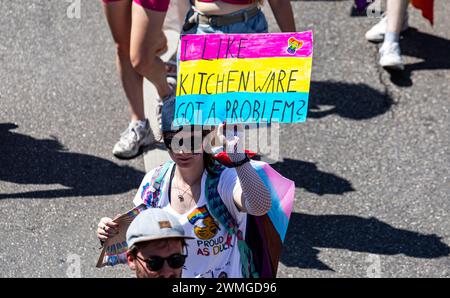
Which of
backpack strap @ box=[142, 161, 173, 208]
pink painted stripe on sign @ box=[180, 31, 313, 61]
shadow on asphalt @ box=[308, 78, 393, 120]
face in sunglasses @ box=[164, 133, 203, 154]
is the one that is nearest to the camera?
face in sunglasses @ box=[164, 133, 203, 154]

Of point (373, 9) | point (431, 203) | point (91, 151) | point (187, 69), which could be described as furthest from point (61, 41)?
point (187, 69)

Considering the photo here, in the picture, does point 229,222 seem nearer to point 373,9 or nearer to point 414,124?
point 414,124

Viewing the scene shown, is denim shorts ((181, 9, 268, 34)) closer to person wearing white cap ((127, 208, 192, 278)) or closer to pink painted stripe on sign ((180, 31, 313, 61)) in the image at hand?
pink painted stripe on sign ((180, 31, 313, 61))

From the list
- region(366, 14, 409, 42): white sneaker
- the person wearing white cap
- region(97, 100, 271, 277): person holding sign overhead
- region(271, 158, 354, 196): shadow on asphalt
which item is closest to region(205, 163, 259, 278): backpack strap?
region(97, 100, 271, 277): person holding sign overhead

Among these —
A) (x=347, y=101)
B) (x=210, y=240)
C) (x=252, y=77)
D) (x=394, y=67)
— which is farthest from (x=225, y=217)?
(x=394, y=67)

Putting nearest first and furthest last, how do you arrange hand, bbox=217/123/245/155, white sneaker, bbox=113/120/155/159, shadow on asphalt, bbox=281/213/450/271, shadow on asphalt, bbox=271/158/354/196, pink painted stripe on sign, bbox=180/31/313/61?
hand, bbox=217/123/245/155, pink painted stripe on sign, bbox=180/31/313/61, shadow on asphalt, bbox=281/213/450/271, shadow on asphalt, bbox=271/158/354/196, white sneaker, bbox=113/120/155/159

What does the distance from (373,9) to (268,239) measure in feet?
13.4

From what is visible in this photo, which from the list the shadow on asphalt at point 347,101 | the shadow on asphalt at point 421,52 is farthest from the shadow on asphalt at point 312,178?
the shadow on asphalt at point 421,52

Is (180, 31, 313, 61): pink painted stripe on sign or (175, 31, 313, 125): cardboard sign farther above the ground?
(180, 31, 313, 61): pink painted stripe on sign

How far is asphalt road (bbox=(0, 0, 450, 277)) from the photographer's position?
6.04 metres

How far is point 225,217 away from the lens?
4.31 m

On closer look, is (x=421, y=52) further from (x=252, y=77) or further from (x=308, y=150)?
(x=252, y=77)

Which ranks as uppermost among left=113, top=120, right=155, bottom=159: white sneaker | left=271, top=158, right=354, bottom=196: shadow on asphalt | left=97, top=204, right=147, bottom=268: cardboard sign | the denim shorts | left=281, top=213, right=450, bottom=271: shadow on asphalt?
the denim shorts

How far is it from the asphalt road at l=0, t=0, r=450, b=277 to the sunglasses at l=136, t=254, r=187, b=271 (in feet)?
7.07
